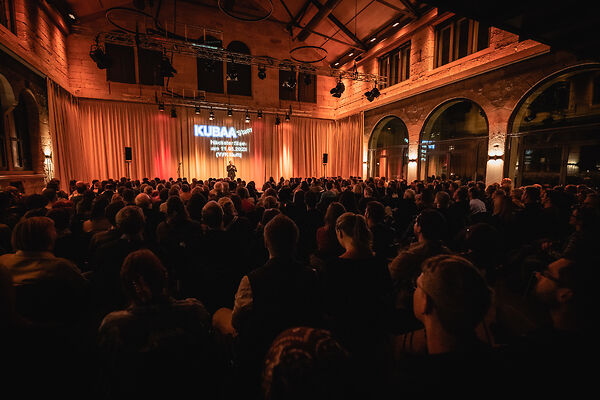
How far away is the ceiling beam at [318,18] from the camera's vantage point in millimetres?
10593

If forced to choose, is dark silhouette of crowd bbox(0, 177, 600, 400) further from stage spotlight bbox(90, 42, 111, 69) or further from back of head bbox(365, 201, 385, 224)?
stage spotlight bbox(90, 42, 111, 69)

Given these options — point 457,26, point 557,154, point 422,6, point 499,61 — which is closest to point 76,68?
point 422,6

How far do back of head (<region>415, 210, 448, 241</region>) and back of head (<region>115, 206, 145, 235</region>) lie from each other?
93.8 inches

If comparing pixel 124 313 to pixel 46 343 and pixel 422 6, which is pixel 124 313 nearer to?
pixel 46 343

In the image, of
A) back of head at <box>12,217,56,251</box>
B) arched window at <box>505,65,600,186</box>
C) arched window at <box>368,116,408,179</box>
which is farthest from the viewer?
arched window at <box>368,116,408,179</box>

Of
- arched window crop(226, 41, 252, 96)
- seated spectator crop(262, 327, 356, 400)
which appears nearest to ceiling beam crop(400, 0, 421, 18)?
arched window crop(226, 41, 252, 96)

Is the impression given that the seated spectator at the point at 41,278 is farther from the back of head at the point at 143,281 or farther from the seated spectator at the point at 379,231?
the seated spectator at the point at 379,231

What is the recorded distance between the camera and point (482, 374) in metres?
0.82

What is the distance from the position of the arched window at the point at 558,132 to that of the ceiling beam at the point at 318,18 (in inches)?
305

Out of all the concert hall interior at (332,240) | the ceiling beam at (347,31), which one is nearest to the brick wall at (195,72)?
the concert hall interior at (332,240)

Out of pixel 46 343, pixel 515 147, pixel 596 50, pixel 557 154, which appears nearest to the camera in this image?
pixel 46 343

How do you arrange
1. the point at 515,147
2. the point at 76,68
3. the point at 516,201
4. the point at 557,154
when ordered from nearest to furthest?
the point at 516,201, the point at 557,154, the point at 515,147, the point at 76,68

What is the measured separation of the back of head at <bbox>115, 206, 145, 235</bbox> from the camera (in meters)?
2.22

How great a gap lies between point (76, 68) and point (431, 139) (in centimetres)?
1561
